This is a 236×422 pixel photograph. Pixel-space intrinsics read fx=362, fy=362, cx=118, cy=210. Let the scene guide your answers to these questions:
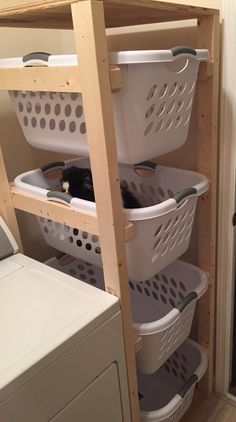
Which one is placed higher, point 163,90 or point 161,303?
point 163,90

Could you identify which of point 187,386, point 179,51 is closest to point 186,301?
point 187,386

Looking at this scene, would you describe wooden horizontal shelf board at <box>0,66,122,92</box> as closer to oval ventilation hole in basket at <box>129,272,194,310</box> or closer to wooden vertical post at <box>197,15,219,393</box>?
wooden vertical post at <box>197,15,219,393</box>

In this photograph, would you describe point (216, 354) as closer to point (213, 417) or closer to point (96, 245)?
point (213, 417)

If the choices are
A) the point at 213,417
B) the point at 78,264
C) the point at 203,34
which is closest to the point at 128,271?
the point at 78,264

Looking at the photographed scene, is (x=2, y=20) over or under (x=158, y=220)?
over

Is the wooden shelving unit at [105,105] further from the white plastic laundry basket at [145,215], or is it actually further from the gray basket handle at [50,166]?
the gray basket handle at [50,166]

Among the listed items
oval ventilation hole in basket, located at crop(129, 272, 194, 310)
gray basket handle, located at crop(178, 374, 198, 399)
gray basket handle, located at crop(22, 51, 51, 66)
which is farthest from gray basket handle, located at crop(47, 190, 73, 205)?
gray basket handle, located at crop(178, 374, 198, 399)

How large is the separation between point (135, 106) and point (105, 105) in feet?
0.33

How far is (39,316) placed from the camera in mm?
957

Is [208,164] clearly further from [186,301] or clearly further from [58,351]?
[58,351]

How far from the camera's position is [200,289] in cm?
135

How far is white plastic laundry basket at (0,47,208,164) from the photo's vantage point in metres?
0.90

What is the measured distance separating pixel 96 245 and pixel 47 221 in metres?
0.23

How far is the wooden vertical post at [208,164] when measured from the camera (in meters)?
1.14
